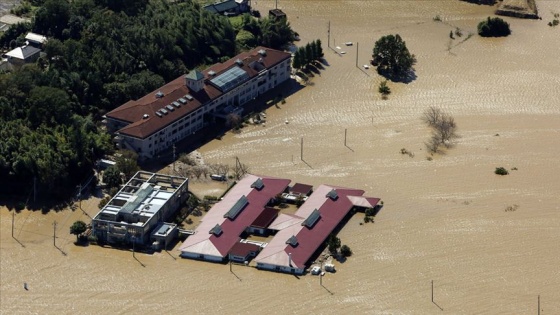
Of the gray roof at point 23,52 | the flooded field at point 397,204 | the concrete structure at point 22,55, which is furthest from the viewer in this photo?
the gray roof at point 23,52

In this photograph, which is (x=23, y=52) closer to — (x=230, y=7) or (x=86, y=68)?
(x=86, y=68)

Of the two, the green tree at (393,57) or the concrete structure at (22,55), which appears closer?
the concrete structure at (22,55)

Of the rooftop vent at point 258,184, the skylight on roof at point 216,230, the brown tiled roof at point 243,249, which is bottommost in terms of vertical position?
the brown tiled roof at point 243,249

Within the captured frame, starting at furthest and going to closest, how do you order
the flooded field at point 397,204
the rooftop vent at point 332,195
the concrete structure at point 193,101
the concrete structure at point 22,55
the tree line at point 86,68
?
1. the concrete structure at point 22,55
2. the concrete structure at point 193,101
3. the tree line at point 86,68
4. the rooftop vent at point 332,195
5. the flooded field at point 397,204

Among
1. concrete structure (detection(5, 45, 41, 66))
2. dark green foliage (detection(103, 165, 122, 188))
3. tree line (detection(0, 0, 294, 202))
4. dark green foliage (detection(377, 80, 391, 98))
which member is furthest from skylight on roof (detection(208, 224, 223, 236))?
concrete structure (detection(5, 45, 41, 66))

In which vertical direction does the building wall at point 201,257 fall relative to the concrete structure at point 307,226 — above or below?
below

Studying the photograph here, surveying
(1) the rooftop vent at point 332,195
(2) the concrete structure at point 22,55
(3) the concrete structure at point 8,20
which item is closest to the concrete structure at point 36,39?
(2) the concrete structure at point 22,55

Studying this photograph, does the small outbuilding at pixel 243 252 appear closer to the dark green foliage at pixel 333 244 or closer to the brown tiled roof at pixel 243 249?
the brown tiled roof at pixel 243 249
